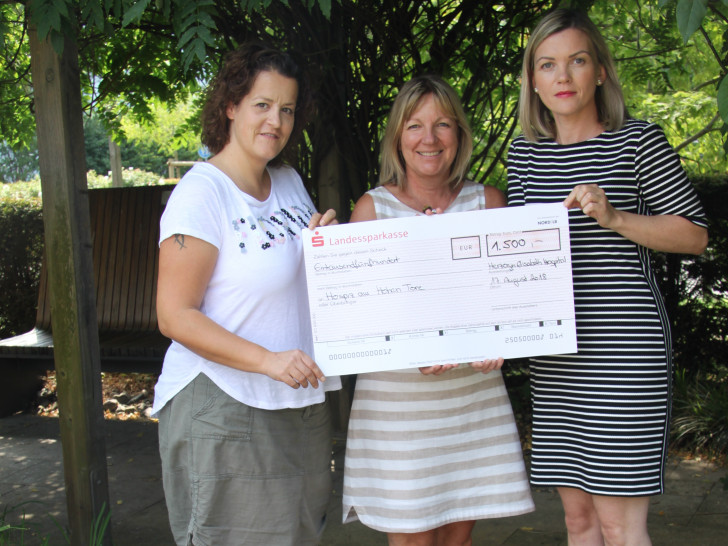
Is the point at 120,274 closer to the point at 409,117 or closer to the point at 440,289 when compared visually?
the point at 409,117

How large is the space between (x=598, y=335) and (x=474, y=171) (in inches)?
121

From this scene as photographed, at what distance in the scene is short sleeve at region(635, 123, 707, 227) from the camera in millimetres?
2277

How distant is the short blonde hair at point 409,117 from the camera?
259 cm

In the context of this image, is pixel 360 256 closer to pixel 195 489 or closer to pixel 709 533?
pixel 195 489

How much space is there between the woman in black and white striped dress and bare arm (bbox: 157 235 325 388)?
0.87 metres

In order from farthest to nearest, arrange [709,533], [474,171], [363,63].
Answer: [474,171] → [363,63] → [709,533]

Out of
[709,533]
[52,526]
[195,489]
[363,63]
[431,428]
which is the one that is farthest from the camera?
[363,63]

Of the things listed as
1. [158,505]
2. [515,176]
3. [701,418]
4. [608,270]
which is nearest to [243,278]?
[515,176]

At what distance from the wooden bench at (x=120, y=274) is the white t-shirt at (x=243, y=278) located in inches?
147

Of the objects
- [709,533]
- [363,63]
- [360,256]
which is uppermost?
[363,63]

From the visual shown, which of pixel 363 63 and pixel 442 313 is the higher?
pixel 363 63

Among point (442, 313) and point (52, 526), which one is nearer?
point (442, 313)

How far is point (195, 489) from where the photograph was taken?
2.28 meters

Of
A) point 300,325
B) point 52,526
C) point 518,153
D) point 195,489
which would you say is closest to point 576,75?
point 518,153
